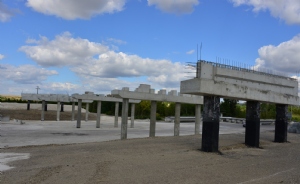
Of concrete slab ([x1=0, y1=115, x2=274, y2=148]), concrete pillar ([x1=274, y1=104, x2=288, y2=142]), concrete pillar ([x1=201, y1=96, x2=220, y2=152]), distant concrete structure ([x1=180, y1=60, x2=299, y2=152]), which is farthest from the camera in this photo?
concrete slab ([x1=0, y1=115, x2=274, y2=148])

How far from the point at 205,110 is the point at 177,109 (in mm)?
12006

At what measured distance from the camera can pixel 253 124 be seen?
64.5ft

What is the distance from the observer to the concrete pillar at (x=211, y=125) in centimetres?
1608

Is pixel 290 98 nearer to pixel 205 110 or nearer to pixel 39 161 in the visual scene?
pixel 205 110

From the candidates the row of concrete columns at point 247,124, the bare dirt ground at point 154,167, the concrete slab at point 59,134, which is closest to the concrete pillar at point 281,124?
the row of concrete columns at point 247,124

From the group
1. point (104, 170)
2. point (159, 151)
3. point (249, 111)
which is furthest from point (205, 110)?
point (104, 170)

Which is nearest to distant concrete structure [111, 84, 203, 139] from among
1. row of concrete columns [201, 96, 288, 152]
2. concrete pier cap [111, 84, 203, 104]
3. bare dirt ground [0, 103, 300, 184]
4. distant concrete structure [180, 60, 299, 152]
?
concrete pier cap [111, 84, 203, 104]

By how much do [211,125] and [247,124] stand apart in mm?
5016

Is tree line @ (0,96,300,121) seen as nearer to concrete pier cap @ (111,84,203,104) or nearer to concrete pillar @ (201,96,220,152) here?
concrete pier cap @ (111,84,203,104)

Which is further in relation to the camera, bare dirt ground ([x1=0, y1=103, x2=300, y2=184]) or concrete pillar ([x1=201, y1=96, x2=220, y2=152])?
concrete pillar ([x1=201, y1=96, x2=220, y2=152])

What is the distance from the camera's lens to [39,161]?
13391 millimetres

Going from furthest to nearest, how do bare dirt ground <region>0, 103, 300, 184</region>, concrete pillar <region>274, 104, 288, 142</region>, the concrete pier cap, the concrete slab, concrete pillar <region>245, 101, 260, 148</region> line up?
the concrete pier cap → the concrete slab → concrete pillar <region>274, 104, 288, 142</region> → concrete pillar <region>245, 101, 260, 148</region> → bare dirt ground <region>0, 103, 300, 184</region>

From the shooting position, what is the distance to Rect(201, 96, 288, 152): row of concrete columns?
16.1 meters

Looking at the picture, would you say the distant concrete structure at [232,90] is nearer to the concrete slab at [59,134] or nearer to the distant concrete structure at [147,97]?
the distant concrete structure at [147,97]
